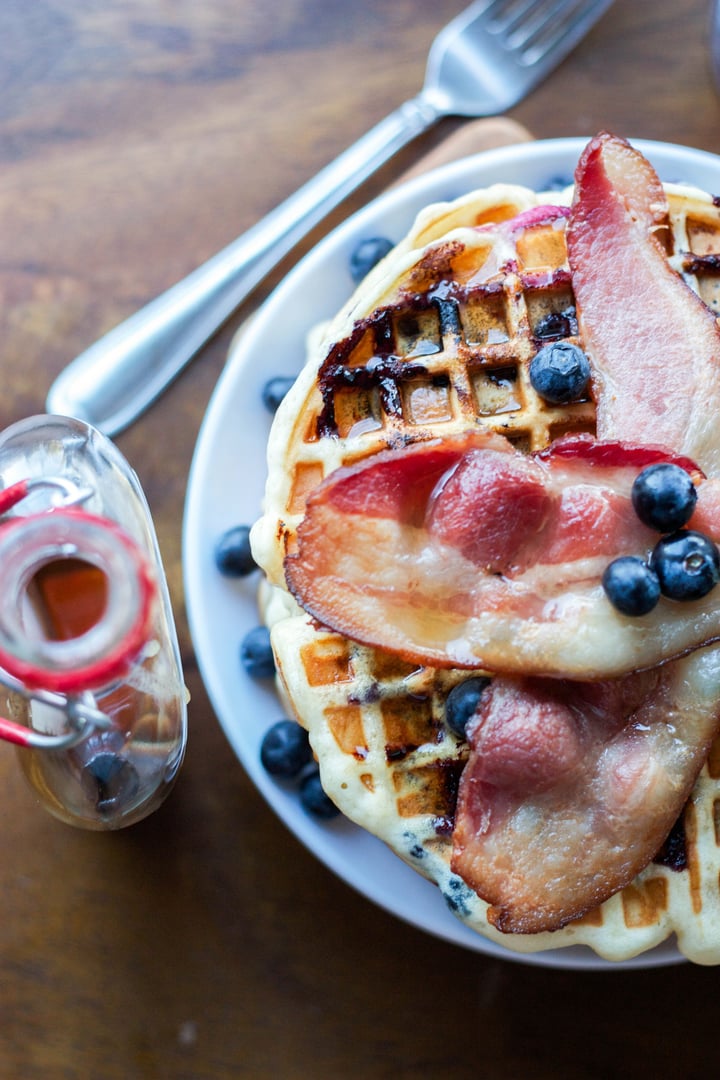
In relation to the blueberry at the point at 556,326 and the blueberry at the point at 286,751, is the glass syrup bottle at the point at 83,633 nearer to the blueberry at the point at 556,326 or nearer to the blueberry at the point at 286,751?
the blueberry at the point at 286,751

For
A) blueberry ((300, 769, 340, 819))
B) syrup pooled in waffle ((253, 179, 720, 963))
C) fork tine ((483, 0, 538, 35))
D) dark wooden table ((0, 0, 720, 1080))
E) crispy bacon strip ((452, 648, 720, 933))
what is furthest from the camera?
fork tine ((483, 0, 538, 35))

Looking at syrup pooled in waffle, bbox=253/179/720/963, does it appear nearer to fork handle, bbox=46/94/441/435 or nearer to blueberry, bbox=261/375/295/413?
blueberry, bbox=261/375/295/413

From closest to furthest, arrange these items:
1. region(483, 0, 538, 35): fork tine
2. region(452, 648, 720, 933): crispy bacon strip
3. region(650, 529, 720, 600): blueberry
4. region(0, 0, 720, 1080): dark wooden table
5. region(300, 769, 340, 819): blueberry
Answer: region(650, 529, 720, 600): blueberry < region(452, 648, 720, 933): crispy bacon strip < region(300, 769, 340, 819): blueberry < region(0, 0, 720, 1080): dark wooden table < region(483, 0, 538, 35): fork tine

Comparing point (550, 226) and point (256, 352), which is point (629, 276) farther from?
point (256, 352)

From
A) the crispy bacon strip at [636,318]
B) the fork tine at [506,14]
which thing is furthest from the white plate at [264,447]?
the fork tine at [506,14]

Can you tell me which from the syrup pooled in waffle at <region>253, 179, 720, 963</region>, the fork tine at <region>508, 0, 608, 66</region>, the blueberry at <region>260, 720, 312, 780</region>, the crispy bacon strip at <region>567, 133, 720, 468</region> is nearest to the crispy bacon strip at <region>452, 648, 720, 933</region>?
the syrup pooled in waffle at <region>253, 179, 720, 963</region>

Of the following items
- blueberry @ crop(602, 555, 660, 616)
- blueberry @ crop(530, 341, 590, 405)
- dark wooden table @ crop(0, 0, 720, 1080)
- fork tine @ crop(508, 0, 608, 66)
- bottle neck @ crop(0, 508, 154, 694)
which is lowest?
dark wooden table @ crop(0, 0, 720, 1080)

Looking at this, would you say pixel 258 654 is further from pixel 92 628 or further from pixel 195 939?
pixel 195 939
